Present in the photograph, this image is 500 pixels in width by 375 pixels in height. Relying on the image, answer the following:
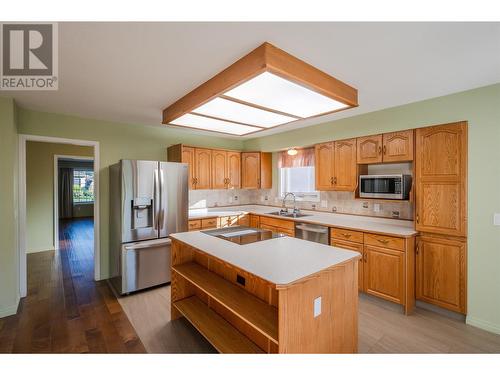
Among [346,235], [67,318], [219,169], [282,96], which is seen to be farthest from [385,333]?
[219,169]

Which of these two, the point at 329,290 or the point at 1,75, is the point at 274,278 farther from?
the point at 1,75

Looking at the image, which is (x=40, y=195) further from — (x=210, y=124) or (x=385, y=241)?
(x=385, y=241)

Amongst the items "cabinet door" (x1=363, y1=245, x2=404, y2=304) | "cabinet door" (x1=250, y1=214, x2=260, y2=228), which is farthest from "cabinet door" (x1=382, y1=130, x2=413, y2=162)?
"cabinet door" (x1=250, y1=214, x2=260, y2=228)

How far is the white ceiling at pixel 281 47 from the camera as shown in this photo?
1471 millimetres

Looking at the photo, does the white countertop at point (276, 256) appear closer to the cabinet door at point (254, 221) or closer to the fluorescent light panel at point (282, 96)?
the fluorescent light panel at point (282, 96)

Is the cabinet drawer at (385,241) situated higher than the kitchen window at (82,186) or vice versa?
the kitchen window at (82,186)

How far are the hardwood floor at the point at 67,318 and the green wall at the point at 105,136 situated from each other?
0.55 metres

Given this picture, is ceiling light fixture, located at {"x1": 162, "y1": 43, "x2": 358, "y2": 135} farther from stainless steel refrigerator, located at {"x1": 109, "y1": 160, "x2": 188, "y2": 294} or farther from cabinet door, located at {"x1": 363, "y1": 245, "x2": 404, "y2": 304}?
cabinet door, located at {"x1": 363, "y1": 245, "x2": 404, "y2": 304}

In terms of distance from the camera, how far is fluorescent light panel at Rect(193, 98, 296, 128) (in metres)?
2.16

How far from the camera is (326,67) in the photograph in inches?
75.6

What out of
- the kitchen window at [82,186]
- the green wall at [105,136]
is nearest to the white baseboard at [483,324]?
the green wall at [105,136]

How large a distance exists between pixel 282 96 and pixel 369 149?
1.83m

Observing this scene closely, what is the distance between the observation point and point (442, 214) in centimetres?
255

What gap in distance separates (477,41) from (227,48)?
1708mm
